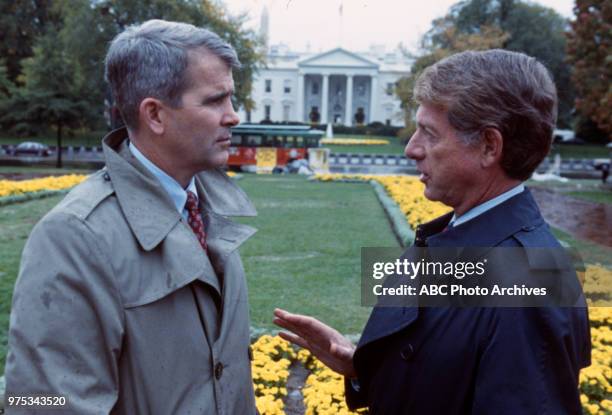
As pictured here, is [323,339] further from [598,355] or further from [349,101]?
[349,101]

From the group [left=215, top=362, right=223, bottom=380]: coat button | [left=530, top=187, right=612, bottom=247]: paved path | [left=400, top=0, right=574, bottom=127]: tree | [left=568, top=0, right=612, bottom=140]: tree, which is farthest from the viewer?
[left=400, top=0, right=574, bottom=127]: tree

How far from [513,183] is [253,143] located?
2704 cm

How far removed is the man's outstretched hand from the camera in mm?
2045

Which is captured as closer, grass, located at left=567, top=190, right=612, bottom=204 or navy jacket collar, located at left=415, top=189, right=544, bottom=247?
navy jacket collar, located at left=415, top=189, right=544, bottom=247

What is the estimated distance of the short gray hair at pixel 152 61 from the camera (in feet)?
5.41

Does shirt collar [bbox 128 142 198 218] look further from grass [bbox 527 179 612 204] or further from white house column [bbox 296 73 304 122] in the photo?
white house column [bbox 296 73 304 122]

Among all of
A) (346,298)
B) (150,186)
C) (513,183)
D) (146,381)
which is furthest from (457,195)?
(346,298)

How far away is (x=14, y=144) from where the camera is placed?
37562 mm

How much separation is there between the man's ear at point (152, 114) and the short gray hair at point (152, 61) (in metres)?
0.01

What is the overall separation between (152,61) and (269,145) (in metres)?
27.4

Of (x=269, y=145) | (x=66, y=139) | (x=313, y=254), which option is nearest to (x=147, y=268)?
(x=313, y=254)

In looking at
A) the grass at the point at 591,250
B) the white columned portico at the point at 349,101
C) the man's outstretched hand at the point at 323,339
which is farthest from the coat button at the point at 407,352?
the white columned portico at the point at 349,101

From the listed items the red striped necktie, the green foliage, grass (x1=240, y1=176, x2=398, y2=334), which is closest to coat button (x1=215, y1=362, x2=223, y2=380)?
the red striped necktie

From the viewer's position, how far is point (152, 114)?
171cm
